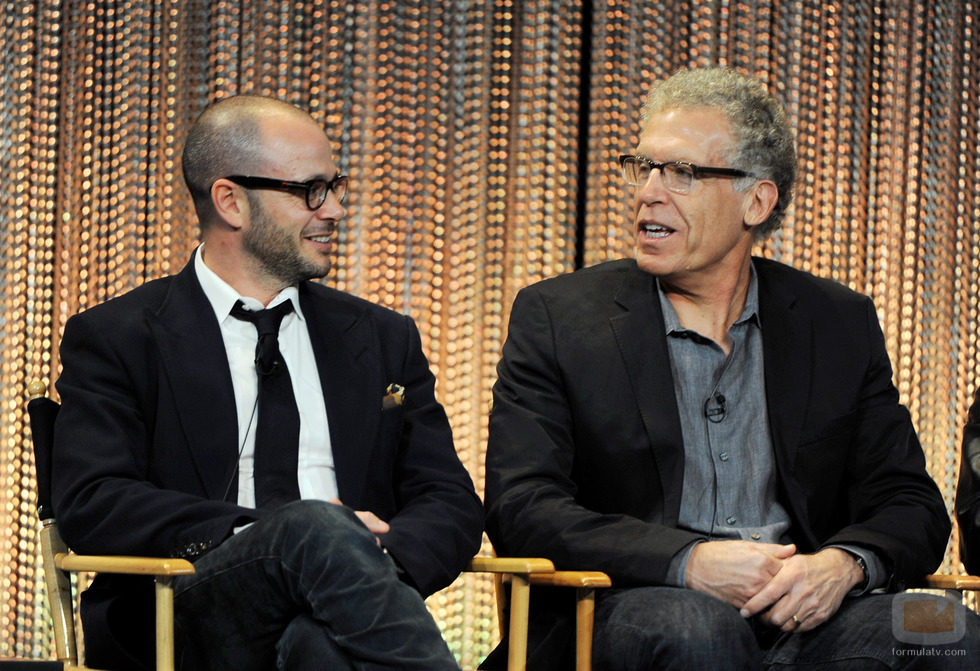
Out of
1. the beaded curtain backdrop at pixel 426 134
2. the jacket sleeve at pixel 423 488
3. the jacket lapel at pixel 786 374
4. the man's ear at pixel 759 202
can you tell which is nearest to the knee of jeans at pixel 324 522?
the jacket sleeve at pixel 423 488

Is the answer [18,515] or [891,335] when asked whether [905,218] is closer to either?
[891,335]

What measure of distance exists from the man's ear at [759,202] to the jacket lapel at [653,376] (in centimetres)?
→ 24

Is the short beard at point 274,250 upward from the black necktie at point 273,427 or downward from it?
upward

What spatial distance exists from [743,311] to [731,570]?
2.05ft

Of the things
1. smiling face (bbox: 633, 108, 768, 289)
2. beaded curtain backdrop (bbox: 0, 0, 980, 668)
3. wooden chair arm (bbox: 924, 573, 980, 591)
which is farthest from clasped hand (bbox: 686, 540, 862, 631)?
beaded curtain backdrop (bbox: 0, 0, 980, 668)

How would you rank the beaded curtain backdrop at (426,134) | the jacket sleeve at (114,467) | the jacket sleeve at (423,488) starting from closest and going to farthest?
the jacket sleeve at (114,467), the jacket sleeve at (423,488), the beaded curtain backdrop at (426,134)

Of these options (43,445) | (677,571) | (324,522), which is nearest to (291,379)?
(43,445)

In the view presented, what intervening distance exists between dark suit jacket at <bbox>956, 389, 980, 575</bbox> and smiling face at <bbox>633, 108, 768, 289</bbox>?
0.58 m

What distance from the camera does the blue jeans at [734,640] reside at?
6.83 ft

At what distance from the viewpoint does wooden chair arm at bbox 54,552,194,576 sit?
198cm

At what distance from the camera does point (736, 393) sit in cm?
256

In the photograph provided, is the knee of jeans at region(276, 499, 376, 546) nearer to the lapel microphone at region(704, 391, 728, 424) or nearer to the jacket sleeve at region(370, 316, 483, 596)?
the jacket sleeve at region(370, 316, 483, 596)

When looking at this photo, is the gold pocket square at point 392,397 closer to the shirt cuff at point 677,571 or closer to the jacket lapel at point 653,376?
the jacket lapel at point 653,376

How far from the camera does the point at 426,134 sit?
3488mm
